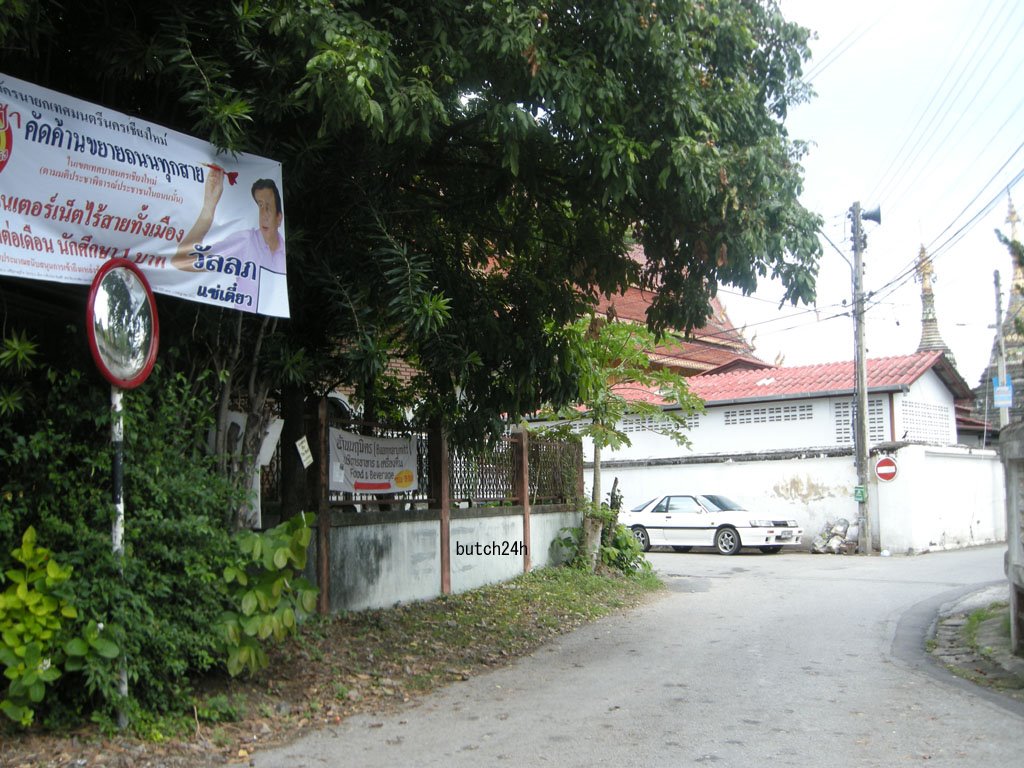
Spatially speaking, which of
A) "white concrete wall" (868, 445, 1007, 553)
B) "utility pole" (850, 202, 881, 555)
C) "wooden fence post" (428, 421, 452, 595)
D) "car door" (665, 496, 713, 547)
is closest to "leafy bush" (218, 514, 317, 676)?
"wooden fence post" (428, 421, 452, 595)

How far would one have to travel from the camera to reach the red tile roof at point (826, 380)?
23875 millimetres

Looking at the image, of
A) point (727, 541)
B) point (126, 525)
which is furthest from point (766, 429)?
point (126, 525)

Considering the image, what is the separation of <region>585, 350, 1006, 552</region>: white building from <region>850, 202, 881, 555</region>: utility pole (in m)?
0.48

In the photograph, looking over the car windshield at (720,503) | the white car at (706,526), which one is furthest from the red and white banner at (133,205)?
the car windshield at (720,503)

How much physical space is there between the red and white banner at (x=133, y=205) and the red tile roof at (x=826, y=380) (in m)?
16.6

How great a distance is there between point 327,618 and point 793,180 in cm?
592

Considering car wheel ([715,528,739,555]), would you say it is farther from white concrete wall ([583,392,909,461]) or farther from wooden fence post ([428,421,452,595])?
wooden fence post ([428,421,452,595])

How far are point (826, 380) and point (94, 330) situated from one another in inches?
886

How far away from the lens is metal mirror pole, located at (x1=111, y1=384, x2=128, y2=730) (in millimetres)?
5629

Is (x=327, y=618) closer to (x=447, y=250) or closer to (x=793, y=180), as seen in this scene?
(x=447, y=250)
